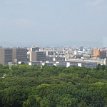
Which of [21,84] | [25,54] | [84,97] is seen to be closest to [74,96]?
[84,97]

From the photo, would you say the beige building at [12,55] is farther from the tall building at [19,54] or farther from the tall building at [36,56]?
the tall building at [36,56]

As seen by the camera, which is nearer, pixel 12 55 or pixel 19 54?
pixel 12 55

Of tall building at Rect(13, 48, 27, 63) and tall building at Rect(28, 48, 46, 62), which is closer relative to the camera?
tall building at Rect(13, 48, 27, 63)

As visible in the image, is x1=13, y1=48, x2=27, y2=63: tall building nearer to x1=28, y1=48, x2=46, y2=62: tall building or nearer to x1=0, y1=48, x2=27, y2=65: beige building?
x1=0, y1=48, x2=27, y2=65: beige building

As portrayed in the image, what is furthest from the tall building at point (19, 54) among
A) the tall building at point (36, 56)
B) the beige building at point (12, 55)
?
the tall building at point (36, 56)

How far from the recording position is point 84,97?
55.6 feet

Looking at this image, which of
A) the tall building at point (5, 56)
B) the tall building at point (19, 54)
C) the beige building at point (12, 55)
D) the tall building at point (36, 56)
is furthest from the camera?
the tall building at point (36, 56)

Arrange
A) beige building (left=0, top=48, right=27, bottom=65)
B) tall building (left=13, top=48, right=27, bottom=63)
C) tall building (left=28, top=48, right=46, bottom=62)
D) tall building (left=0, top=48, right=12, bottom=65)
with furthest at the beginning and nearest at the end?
tall building (left=28, top=48, right=46, bottom=62), tall building (left=13, top=48, right=27, bottom=63), beige building (left=0, top=48, right=27, bottom=65), tall building (left=0, top=48, right=12, bottom=65)

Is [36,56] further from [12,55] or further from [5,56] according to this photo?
[5,56]

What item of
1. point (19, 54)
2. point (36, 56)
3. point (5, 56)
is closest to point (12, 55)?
point (19, 54)

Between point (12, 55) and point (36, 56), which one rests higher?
point (12, 55)

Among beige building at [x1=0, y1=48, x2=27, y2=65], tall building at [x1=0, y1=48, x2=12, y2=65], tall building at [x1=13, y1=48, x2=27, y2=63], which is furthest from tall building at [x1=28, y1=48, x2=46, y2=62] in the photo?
tall building at [x1=0, y1=48, x2=12, y2=65]

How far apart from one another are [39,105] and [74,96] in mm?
1537

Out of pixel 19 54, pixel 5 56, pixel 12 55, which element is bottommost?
pixel 5 56
